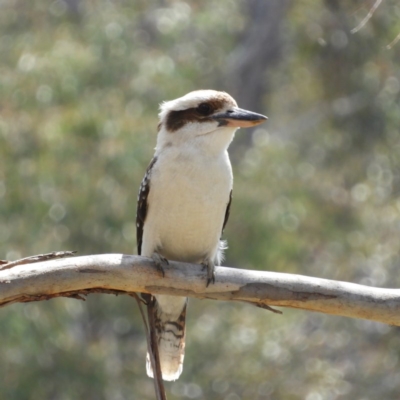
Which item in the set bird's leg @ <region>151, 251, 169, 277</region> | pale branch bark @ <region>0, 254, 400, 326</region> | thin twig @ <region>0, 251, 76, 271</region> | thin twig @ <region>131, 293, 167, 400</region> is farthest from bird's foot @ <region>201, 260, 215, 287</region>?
thin twig @ <region>0, 251, 76, 271</region>

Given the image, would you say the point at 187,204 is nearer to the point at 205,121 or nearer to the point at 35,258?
the point at 205,121

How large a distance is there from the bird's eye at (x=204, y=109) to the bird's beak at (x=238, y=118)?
0.14ft

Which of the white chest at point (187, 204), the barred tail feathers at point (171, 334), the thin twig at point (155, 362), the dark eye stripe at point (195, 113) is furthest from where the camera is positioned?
the barred tail feathers at point (171, 334)

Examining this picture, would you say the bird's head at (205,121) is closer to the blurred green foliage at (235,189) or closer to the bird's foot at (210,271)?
the bird's foot at (210,271)

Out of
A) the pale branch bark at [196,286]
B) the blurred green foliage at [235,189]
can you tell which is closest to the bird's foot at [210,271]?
the pale branch bark at [196,286]

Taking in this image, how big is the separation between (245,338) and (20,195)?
253 cm

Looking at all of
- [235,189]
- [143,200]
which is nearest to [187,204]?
[143,200]

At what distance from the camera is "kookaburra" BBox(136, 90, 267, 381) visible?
396cm

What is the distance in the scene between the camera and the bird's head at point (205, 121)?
4008 millimetres

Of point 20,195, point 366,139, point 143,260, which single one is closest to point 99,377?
point 20,195

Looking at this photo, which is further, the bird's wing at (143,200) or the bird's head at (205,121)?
the bird's wing at (143,200)

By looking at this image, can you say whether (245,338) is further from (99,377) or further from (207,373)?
(99,377)

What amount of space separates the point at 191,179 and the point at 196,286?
0.57 meters

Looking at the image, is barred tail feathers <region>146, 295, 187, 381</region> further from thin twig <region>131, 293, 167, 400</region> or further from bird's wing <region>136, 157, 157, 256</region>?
thin twig <region>131, 293, 167, 400</region>
